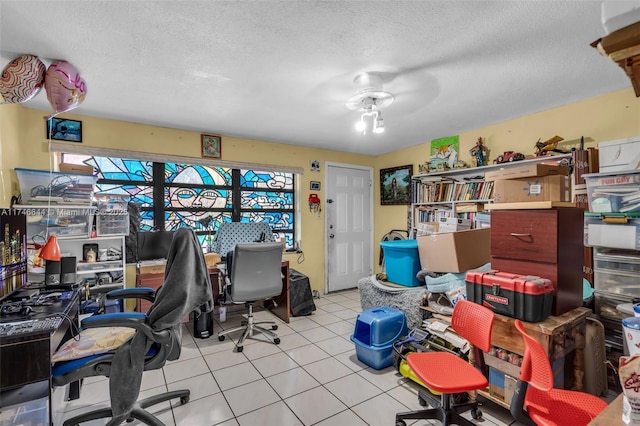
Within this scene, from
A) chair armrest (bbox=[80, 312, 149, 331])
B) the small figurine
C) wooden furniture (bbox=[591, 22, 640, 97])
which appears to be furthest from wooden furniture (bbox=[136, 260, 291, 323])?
wooden furniture (bbox=[591, 22, 640, 97])

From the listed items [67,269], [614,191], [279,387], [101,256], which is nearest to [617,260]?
[614,191]

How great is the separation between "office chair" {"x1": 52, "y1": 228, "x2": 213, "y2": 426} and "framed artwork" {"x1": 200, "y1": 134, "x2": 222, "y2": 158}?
243cm

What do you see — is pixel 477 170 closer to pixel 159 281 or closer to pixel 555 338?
pixel 555 338

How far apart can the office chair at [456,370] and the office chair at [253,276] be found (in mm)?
1671

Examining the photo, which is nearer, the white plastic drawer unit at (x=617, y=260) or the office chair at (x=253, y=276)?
the white plastic drawer unit at (x=617, y=260)

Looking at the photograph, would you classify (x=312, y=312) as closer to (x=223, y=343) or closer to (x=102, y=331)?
(x=223, y=343)

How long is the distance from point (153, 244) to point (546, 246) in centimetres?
378

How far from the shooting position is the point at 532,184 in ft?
6.26

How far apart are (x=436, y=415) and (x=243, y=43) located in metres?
2.60

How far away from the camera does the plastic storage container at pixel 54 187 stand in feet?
8.62

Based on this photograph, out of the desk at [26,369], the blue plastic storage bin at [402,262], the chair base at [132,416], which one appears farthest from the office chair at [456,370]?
the desk at [26,369]

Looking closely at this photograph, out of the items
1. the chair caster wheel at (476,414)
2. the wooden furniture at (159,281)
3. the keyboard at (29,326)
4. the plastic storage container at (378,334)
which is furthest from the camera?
the wooden furniture at (159,281)

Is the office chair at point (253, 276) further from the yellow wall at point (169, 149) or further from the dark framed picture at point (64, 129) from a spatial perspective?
the dark framed picture at point (64, 129)

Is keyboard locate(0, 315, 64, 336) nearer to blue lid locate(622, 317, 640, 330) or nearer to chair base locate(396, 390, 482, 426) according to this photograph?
chair base locate(396, 390, 482, 426)
